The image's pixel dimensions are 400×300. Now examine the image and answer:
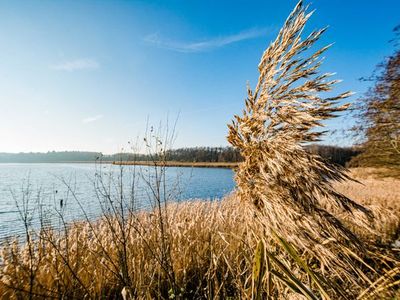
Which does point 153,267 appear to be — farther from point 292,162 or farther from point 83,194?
point 83,194

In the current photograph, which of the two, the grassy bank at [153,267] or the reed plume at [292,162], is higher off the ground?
the reed plume at [292,162]

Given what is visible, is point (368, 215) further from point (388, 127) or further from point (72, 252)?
point (388, 127)

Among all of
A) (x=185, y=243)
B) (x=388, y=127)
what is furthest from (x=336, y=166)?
(x=388, y=127)

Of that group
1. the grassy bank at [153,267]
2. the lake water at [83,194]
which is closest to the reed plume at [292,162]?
the grassy bank at [153,267]

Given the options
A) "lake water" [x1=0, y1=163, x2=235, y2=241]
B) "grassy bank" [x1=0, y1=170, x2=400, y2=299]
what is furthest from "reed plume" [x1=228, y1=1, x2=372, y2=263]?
"lake water" [x1=0, y1=163, x2=235, y2=241]

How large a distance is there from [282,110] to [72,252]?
2.67 metres

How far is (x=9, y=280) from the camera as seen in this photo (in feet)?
6.20

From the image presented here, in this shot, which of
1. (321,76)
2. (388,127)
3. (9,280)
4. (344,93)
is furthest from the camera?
(388,127)

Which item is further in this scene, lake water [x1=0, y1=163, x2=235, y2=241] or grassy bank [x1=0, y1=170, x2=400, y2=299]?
lake water [x1=0, y1=163, x2=235, y2=241]

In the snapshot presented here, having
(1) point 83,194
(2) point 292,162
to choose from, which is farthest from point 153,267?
(1) point 83,194

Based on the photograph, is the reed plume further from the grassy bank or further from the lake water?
the lake water

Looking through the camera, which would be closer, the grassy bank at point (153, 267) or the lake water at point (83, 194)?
the grassy bank at point (153, 267)

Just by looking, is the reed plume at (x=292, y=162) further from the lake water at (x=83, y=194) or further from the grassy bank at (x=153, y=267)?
the lake water at (x=83, y=194)

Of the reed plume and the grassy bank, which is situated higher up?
the reed plume
